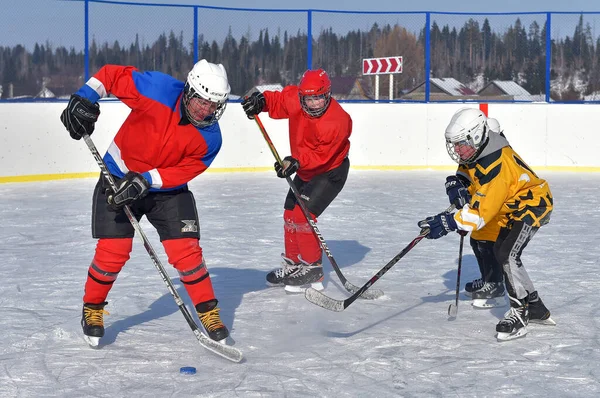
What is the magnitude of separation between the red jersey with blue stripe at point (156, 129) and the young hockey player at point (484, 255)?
1065 mm

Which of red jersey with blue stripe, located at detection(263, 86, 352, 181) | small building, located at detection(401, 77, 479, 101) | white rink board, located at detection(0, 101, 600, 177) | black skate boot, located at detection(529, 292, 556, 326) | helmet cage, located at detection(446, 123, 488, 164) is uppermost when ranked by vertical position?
helmet cage, located at detection(446, 123, 488, 164)

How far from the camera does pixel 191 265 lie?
11.0 feet

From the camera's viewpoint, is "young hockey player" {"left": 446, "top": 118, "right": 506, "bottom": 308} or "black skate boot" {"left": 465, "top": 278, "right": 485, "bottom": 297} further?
"black skate boot" {"left": 465, "top": 278, "right": 485, "bottom": 297}

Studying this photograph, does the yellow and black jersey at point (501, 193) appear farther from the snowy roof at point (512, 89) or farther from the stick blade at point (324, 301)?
the snowy roof at point (512, 89)

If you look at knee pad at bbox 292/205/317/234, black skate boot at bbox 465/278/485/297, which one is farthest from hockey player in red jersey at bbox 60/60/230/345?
black skate boot at bbox 465/278/485/297

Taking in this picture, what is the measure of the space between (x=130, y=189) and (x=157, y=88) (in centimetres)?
38

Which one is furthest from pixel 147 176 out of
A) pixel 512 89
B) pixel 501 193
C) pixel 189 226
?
pixel 512 89

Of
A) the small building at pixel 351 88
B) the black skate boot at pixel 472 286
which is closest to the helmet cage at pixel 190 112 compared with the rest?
the black skate boot at pixel 472 286

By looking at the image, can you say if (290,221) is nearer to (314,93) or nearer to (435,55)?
(314,93)

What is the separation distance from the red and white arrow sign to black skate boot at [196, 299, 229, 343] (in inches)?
286

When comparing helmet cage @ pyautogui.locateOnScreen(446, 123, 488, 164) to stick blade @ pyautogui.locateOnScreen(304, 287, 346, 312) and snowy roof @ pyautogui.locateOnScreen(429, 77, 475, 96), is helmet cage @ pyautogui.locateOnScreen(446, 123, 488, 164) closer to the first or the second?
stick blade @ pyautogui.locateOnScreen(304, 287, 346, 312)

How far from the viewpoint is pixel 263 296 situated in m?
4.28

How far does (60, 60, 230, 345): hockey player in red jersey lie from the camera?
10.4ft

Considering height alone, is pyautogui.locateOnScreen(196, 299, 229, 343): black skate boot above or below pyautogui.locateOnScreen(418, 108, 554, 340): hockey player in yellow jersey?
below
